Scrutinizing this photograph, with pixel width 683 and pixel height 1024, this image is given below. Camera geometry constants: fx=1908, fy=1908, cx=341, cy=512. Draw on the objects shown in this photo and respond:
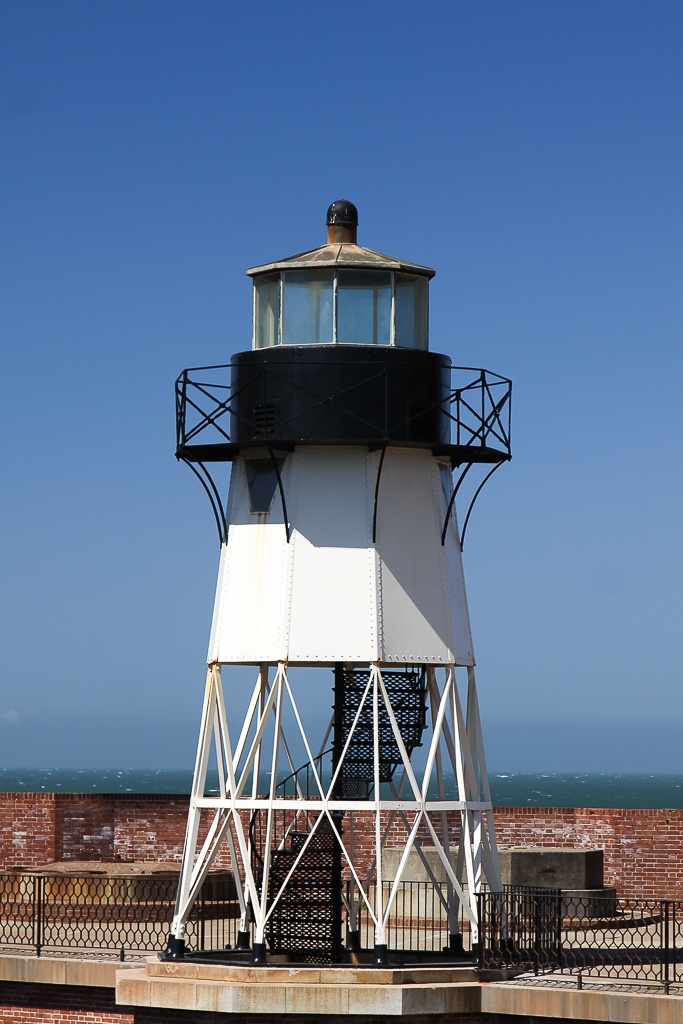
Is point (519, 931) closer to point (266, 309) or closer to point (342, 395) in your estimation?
point (342, 395)

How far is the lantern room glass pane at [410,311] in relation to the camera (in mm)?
21844

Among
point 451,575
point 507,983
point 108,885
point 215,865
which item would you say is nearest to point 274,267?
point 451,575

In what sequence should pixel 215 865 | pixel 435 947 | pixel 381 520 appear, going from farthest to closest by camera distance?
pixel 215 865 < pixel 435 947 < pixel 381 520

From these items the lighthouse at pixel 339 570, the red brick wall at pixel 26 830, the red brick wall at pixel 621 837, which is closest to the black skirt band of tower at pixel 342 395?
the lighthouse at pixel 339 570

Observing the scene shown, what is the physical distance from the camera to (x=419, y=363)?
71.2 feet

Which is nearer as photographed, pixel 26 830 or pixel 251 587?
pixel 251 587

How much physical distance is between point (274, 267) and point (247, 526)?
9.79 feet

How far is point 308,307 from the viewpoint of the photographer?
21812mm

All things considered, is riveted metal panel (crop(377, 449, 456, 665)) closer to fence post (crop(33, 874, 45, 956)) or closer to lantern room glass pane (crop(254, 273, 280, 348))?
lantern room glass pane (crop(254, 273, 280, 348))

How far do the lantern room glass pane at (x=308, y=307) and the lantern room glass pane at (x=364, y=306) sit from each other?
0.14 metres

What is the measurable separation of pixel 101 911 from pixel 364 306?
9716 mm

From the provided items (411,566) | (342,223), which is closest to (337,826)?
(411,566)

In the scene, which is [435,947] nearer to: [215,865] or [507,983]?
[507,983]

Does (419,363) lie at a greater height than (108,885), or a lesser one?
greater
